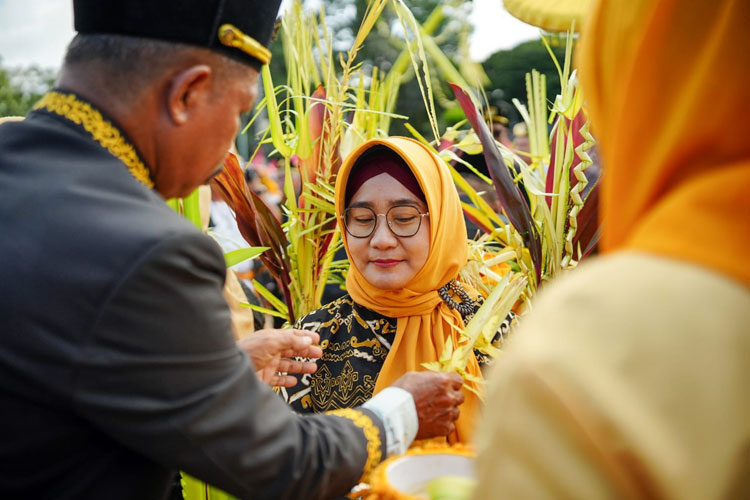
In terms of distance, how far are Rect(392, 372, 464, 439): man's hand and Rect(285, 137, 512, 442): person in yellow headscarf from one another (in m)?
0.59

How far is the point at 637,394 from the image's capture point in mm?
580

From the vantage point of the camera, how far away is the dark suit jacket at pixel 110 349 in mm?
1106

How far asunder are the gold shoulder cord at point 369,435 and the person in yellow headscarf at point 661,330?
772mm

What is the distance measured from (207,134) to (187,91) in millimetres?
97

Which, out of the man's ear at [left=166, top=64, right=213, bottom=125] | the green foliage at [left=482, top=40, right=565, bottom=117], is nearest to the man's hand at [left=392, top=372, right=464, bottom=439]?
the man's ear at [left=166, top=64, right=213, bottom=125]

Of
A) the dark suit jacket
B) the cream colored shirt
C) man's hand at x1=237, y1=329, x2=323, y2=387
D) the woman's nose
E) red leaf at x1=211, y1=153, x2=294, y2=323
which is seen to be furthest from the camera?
red leaf at x1=211, y1=153, x2=294, y2=323

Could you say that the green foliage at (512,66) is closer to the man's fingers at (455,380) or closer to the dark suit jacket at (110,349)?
the man's fingers at (455,380)

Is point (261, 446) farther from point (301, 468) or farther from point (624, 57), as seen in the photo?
point (624, 57)

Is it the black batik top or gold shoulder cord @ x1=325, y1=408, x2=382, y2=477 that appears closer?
gold shoulder cord @ x1=325, y1=408, x2=382, y2=477

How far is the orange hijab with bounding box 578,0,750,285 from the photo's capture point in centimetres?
62

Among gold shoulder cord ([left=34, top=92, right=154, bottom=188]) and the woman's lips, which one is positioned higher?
gold shoulder cord ([left=34, top=92, right=154, bottom=188])

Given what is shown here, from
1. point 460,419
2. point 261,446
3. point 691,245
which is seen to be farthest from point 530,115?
point 691,245

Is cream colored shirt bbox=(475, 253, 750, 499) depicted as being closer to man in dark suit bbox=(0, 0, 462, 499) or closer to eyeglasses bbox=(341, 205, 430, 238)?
man in dark suit bbox=(0, 0, 462, 499)

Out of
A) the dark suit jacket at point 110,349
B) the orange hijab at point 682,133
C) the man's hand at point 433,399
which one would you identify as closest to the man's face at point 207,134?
the dark suit jacket at point 110,349
